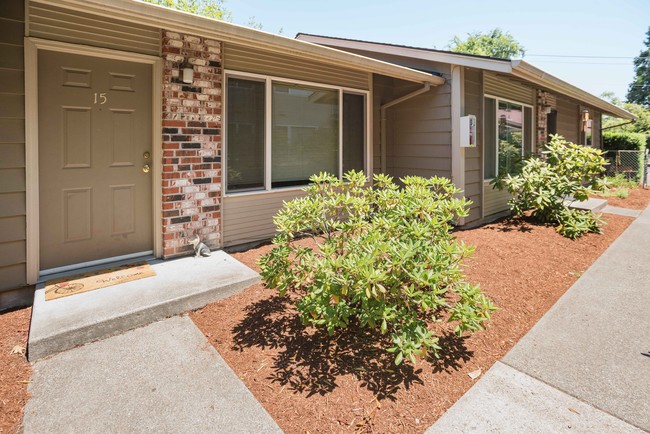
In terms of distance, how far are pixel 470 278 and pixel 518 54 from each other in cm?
4676

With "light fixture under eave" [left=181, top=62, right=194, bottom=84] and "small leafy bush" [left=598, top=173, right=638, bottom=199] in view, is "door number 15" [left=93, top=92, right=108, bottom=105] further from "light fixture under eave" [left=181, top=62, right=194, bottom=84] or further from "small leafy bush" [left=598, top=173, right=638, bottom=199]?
"small leafy bush" [left=598, top=173, right=638, bottom=199]

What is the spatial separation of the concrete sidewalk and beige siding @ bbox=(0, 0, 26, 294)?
339cm

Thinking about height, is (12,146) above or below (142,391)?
above

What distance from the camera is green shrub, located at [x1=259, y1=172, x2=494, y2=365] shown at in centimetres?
228

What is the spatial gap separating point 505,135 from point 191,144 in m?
6.05

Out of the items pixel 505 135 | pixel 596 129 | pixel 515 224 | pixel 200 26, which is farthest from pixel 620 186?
pixel 200 26

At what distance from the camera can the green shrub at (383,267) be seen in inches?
89.6

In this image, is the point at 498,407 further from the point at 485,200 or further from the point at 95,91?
the point at 485,200

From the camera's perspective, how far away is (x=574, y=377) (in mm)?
2379

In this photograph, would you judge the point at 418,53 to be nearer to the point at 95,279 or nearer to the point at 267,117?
the point at 267,117

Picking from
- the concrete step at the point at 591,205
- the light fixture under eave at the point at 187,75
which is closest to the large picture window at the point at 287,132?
the light fixture under eave at the point at 187,75

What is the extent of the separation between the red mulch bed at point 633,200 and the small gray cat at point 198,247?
8720mm

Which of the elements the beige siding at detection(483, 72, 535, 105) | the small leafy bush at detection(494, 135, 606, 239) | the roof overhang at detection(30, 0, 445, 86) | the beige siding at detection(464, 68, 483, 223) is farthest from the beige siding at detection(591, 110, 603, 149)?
the roof overhang at detection(30, 0, 445, 86)

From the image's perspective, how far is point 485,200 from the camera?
6.88 meters
